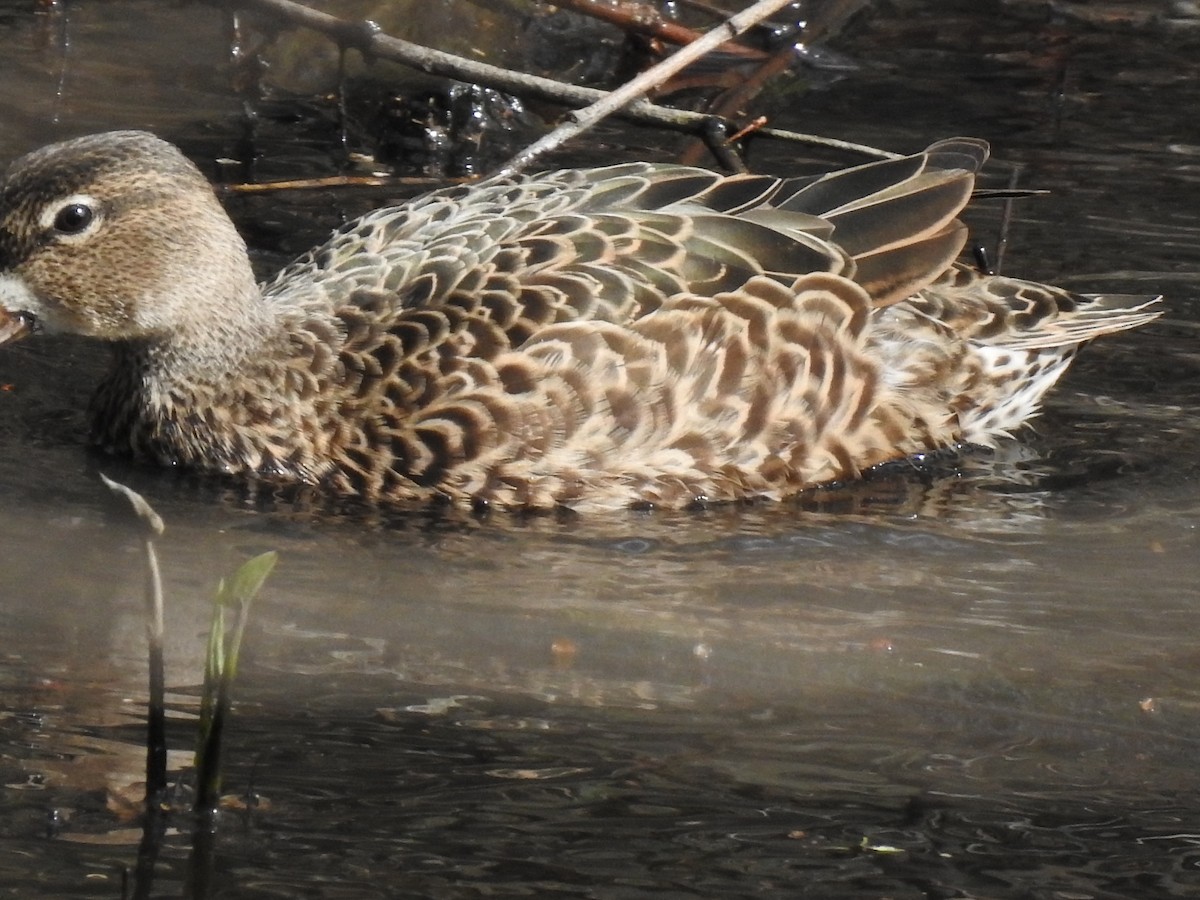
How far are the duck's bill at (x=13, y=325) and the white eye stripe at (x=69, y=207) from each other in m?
0.31

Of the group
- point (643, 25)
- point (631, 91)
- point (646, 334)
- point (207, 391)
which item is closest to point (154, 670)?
point (646, 334)

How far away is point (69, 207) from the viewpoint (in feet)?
22.5

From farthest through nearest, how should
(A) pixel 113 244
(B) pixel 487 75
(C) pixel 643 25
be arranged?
(C) pixel 643 25
(B) pixel 487 75
(A) pixel 113 244

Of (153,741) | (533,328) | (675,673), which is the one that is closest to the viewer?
(153,741)

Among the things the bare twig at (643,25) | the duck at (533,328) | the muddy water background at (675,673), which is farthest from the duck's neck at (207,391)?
the bare twig at (643,25)

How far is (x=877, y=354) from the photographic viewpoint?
7.18 meters

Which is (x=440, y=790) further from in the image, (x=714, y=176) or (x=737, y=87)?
(x=737, y=87)

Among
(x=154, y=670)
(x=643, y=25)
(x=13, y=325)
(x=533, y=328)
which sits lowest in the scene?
(x=154, y=670)

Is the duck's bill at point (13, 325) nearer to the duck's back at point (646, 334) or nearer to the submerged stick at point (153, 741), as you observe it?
the duck's back at point (646, 334)

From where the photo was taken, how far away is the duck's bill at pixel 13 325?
6793 millimetres

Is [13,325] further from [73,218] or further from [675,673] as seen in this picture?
[675,673]

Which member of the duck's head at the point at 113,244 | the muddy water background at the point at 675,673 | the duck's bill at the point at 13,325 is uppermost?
the duck's head at the point at 113,244

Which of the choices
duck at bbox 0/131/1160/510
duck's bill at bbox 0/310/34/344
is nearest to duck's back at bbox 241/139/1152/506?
duck at bbox 0/131/1160/510

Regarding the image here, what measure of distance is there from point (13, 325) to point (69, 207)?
1.43 feet
